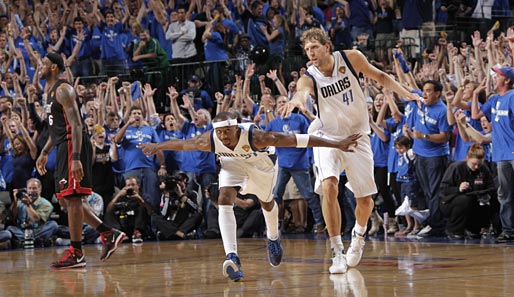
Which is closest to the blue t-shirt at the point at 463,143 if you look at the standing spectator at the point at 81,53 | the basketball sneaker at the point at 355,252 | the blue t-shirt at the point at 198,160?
the blue t-shirt at the point at 198,160

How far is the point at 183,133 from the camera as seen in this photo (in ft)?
55.4

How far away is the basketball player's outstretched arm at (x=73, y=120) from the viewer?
10148 mm

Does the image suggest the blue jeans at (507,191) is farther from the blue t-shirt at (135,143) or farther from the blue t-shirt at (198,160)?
the blue t-shirt at (135,143)

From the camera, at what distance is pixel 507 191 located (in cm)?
1230

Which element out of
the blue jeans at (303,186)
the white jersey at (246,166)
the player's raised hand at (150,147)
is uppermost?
the player's raised hand at (150,147)

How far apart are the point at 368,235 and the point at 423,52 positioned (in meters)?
4.58

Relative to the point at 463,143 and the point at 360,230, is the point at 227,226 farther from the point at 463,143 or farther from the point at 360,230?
the point at 463,143

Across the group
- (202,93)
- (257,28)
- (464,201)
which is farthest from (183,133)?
(464,201)

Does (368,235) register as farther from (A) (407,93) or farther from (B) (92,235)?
(A) (407,93)

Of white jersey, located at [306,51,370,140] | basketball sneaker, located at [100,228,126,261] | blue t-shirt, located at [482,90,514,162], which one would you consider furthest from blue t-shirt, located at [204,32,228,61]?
white jersey, located at [306,51,370,140]

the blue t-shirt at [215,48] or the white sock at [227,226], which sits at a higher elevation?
the blue t-shirt at [215,48]

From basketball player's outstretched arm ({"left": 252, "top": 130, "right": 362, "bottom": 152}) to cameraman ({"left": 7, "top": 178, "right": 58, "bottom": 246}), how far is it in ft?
25.7

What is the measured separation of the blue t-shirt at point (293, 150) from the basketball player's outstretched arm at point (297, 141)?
702cm

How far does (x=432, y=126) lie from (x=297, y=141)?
602cm
